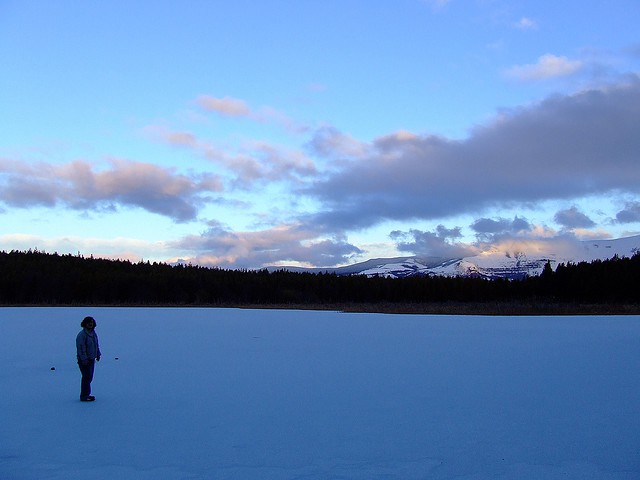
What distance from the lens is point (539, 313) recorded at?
36594mm

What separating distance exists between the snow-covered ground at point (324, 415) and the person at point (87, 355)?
0.89 feet

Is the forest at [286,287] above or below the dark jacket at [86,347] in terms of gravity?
above

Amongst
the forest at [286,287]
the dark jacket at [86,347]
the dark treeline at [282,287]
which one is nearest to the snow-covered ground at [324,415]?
the dark jacket at [86,347]

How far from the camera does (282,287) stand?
7531 centimetres

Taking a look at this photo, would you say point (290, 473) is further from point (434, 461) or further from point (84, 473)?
point (84, 473)

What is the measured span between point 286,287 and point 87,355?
67100 mm

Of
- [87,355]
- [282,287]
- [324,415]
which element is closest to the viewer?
[324,415]

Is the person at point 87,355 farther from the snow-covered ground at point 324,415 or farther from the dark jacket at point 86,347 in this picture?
the snow-covered ground at point 324,415

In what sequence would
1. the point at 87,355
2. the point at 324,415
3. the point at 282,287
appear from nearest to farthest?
the point at 324,415
the point at 87,355
the point at 282,287

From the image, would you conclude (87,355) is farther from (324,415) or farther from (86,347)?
(324,415)

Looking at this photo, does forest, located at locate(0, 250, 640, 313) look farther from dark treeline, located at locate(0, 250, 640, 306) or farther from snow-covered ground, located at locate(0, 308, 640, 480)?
snow-covered ground, located at locate(0, 308, 640, 480)

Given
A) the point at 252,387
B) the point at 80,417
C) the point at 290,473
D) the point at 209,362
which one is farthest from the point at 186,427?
the point at 209,362

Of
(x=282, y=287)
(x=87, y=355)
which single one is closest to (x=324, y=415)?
(x=87, y=355)

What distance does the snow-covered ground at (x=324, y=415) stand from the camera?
5629 millimetres
